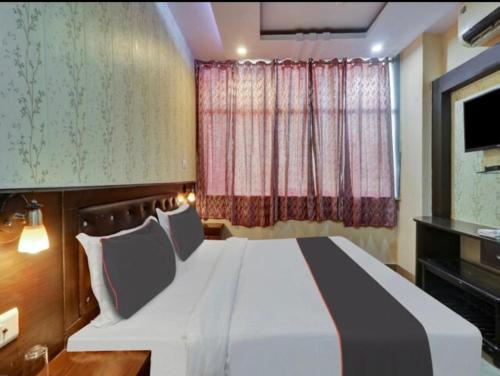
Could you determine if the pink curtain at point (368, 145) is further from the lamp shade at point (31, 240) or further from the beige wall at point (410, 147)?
the lamp shade at point (31, 240)

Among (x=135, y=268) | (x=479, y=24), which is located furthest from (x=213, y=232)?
(x=479, y=24)

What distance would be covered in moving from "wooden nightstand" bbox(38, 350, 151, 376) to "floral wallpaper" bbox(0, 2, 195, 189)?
0.72 meters

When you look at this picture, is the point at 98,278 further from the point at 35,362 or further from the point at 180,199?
the point at 180,199

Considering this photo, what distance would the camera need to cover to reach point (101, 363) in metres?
1.05

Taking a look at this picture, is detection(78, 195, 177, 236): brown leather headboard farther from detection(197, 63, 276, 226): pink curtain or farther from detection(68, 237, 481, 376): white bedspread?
detection(197, 63, 276, 226): pink curtain

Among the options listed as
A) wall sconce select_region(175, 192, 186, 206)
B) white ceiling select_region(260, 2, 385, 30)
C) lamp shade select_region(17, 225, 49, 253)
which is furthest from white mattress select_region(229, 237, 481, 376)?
white ceiling select_region(260, 2, 385, 30)

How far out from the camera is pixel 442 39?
2.97m

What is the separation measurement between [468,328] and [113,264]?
159 centimetres

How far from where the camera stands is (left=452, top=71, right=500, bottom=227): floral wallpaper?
7.68ft

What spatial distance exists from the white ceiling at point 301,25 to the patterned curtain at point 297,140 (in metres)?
0.26

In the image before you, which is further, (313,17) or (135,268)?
(313,17)

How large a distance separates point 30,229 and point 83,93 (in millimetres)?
711

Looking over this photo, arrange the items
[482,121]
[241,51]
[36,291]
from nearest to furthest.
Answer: [36,291], [482,121], [241,51]

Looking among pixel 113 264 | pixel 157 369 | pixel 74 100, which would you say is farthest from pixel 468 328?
pixel 74 100
